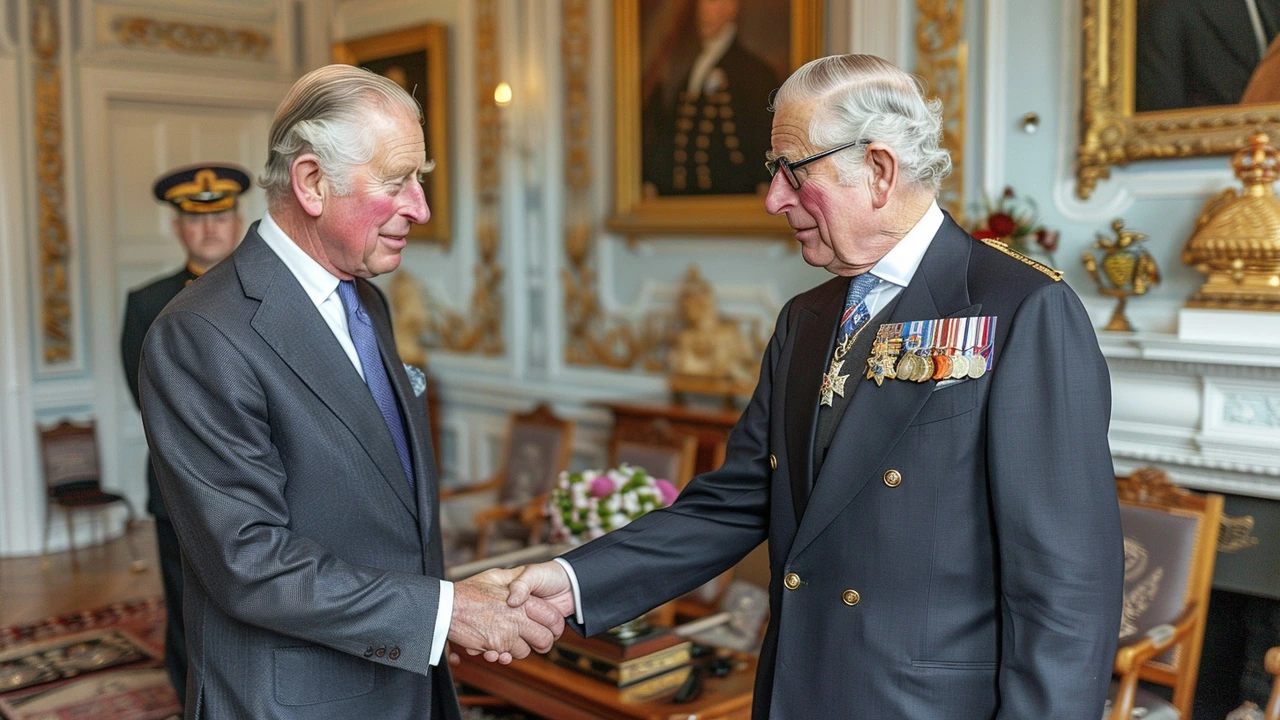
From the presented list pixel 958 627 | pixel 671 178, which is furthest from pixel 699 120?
pixel 958 627

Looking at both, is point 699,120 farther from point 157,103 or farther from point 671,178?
point 157,103

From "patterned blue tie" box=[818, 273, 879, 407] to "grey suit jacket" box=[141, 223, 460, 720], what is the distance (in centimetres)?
74

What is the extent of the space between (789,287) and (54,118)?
4482 millimetres

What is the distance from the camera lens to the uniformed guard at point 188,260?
12.1 feet

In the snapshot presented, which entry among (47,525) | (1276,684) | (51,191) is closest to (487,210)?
(51,191)

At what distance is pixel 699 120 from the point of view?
5258mm

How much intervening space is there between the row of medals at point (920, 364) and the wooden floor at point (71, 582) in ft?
16.4

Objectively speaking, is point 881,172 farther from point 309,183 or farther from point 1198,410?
point 1198,410

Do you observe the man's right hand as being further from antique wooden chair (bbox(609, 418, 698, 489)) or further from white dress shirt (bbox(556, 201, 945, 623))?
antique wooden chair (bbox(609, 418, 698, 489))

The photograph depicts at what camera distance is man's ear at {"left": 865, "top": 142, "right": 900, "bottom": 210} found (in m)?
1.77

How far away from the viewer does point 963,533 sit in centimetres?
165

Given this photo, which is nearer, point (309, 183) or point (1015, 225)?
point (309, 183)

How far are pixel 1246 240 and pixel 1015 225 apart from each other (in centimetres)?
78

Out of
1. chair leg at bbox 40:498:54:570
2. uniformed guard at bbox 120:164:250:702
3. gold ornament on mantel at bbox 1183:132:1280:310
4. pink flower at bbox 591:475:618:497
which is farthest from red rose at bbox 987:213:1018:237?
chair leg at bbox 40:498:54:570
